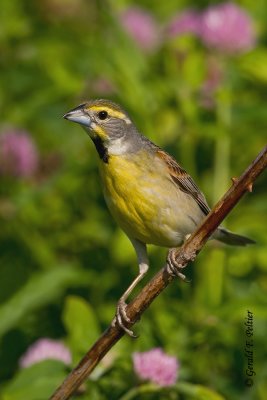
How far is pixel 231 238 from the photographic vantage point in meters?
4.95

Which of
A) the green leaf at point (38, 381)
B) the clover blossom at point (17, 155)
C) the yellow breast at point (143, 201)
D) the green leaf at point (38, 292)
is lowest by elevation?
the green leaf at point (38, 292)

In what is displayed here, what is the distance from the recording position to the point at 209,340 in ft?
16.4

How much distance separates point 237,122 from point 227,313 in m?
1.61

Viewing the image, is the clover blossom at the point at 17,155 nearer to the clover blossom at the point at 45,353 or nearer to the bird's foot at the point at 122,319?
the clover blossom at the point at 45,353

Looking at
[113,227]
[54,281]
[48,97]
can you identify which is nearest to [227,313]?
[54,281]

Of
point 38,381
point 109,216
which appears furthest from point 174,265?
point 109,216

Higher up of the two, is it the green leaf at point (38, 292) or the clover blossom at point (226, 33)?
the clover blossom at point (226, 33)

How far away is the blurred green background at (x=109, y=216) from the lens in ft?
16.4

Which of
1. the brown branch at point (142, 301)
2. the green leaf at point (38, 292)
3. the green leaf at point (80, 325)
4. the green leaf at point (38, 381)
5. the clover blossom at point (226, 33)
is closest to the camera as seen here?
the brown branch at point (142, 301)

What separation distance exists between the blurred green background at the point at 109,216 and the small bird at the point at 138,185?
0.41m

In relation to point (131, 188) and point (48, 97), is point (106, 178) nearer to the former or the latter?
point (131, 188)

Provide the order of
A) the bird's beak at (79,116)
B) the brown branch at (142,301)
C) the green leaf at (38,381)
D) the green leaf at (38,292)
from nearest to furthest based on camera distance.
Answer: the brown branch at (142,301) < the green leaf at (38,381) < the bird's beak at (79,116) < the green leaf at (38,292)

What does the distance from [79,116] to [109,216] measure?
194cm

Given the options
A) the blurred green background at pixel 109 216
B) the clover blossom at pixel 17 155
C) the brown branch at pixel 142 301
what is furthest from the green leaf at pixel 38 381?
the clover blossom at pixel 17 155
